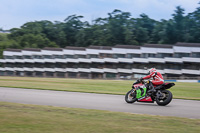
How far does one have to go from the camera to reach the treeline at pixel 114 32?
87.2m

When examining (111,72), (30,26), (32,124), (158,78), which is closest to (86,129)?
(32,124)

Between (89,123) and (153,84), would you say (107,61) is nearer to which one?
(153,84)

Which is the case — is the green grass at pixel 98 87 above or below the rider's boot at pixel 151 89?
below

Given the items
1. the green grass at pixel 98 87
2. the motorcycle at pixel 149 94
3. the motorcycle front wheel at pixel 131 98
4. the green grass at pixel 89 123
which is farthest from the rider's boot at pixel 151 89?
the green grass at pixel 98 87

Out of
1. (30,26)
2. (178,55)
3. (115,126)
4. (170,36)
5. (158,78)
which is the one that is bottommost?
(115,126)

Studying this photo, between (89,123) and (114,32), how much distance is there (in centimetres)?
9219

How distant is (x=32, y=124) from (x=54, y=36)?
361 feet

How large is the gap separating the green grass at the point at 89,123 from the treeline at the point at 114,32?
78446 millimetres

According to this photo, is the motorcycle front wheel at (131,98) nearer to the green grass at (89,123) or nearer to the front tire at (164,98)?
the front tire at (164,98)

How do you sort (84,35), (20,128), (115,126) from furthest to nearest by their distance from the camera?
(84,35), (115,126), (20,128)

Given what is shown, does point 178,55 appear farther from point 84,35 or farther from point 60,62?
point 84,35

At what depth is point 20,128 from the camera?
7.03 m

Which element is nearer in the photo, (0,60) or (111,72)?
(111,72)

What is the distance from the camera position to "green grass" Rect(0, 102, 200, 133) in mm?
6977
